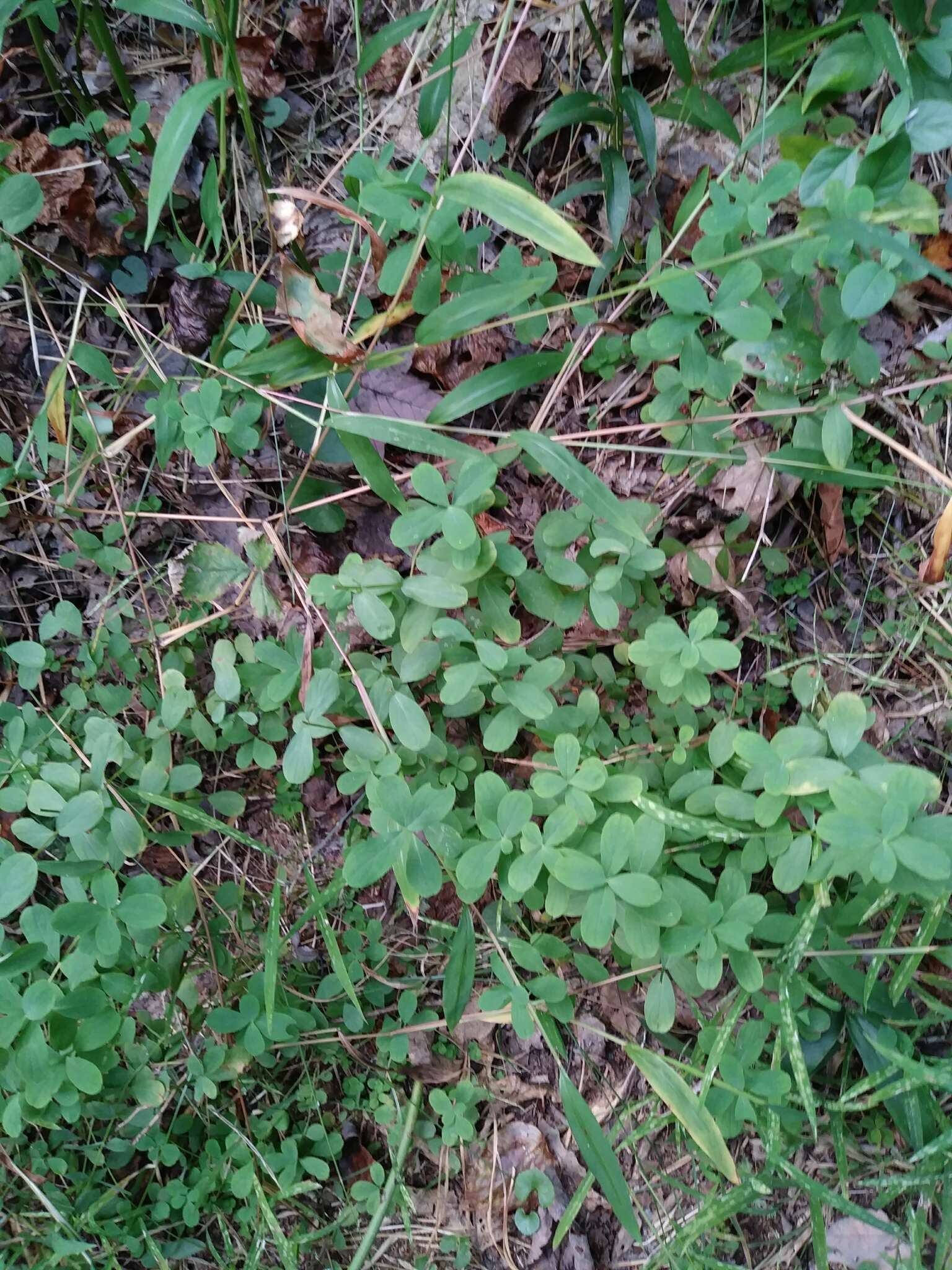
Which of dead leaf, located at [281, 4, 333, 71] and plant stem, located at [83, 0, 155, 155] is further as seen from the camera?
dead leaf, located at [281, 4, 333, 71]

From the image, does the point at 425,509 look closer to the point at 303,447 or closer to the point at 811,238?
the point at 303,447

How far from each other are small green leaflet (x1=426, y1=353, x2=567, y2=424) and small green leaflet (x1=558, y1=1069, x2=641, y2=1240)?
1.37 m

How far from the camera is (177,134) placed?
4.65 feet

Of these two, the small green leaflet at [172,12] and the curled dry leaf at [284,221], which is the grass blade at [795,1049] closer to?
the curled dry leaf at [284,221]

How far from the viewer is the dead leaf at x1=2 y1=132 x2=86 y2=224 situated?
185 centimetres

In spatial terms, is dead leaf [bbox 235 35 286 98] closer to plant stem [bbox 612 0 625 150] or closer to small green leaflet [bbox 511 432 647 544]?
plant stem [bbox 612 0 625 150]

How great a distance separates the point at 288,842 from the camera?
200 centimetres

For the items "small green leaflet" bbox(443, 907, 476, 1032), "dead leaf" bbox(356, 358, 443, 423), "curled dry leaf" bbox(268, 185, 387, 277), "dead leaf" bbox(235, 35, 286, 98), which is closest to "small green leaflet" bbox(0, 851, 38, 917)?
"small green leaflet" bbox(443, 907, 476, 1032)

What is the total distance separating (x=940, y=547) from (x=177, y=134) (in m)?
1.71

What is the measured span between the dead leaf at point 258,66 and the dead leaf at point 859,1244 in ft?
10.1

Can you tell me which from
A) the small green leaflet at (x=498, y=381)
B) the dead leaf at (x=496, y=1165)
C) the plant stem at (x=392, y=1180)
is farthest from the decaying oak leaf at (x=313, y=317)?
the dead leaf at (x=496, y=1165)

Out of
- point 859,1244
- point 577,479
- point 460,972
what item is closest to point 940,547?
point 577,479

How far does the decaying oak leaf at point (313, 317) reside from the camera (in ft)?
5.31

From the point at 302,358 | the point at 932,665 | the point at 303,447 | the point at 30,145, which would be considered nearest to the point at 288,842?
the point at 303,447
